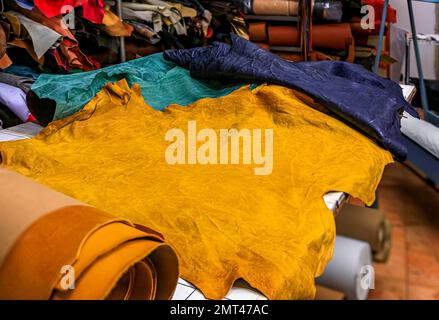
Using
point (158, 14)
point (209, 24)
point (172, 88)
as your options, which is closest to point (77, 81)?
point (172, 88)

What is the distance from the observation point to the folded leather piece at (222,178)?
38.4 inches

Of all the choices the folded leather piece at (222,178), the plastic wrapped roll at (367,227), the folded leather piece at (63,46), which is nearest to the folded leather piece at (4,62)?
the folded leather piece at (63,46)

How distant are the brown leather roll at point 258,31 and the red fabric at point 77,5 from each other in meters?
1.56

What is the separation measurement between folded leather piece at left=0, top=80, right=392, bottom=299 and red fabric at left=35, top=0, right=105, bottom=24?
55 centimetres

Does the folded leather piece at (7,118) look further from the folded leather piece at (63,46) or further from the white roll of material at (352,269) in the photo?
the white roll of material at (352,269)

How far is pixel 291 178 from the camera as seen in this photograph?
1.29 m

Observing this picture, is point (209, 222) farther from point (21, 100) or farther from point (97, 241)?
point (21, 100)

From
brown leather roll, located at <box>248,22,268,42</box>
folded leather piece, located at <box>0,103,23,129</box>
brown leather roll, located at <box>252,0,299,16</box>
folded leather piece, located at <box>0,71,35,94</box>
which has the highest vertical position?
brown leather roll, located at <box>252,0,299,16</box>

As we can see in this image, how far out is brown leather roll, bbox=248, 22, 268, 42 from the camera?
375 cm

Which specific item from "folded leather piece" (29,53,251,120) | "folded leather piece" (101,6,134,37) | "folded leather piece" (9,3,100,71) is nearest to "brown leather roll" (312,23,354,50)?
"folded leather piece" (101,6,134,37)

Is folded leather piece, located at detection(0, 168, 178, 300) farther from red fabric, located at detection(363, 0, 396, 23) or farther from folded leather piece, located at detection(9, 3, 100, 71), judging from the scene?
red fabric, located at detection(363, 0, 396, 23)

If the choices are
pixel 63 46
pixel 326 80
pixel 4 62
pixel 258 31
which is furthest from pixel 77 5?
pixel 258 31

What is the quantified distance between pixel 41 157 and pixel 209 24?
2280 mm

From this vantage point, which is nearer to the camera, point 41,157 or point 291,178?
point 291,178
